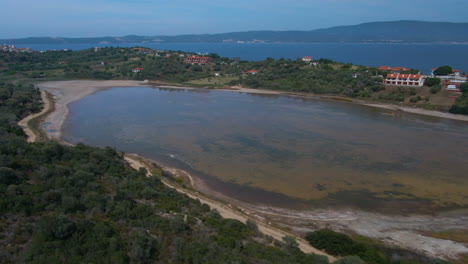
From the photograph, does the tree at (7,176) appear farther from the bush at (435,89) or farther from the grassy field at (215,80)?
the grassy field at (215,80)

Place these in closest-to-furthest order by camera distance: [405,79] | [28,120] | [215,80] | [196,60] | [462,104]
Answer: [28,120], [462,104], [405,79], [215,80], [196,60]

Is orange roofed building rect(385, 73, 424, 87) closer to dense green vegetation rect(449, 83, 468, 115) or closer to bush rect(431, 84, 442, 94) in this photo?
bush rect(431, 84, 442, 94)

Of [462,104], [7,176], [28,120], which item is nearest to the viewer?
[7,176]

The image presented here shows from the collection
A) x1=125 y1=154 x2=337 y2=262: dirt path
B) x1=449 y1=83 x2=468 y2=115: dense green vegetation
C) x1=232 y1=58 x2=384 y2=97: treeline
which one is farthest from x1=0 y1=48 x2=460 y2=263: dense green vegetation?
x1=232 y1=58 x2=384 y2=97: treeline

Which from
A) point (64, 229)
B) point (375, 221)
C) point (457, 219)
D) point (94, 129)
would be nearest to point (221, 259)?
point (64, 229)

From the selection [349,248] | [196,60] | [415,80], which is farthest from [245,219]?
[196,60]

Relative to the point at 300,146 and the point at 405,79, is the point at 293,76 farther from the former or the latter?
the point at 300,146

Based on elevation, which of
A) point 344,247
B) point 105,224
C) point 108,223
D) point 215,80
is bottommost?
point 344,247
